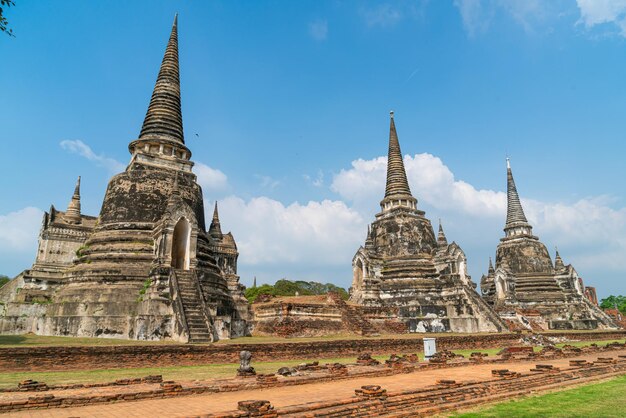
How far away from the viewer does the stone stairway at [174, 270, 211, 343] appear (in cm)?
1561

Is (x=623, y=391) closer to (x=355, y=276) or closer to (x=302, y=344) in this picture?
(x=302, y=344)

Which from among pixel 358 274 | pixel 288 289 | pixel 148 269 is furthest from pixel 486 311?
pixel 288 289

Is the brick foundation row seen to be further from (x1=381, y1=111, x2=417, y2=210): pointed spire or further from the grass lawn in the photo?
(x1=381, y1=111, x2=417, y2=210): pointed spire

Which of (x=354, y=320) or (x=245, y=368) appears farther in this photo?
(x=354, y=320)

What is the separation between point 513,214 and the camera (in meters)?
43.6

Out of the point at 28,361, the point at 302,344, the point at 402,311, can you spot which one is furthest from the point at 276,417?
the point at 402,311

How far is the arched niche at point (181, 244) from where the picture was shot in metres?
19.5

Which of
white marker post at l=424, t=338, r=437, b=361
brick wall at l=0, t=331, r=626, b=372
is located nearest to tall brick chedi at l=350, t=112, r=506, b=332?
brick wall at l=0, t=331, r=626, b=372

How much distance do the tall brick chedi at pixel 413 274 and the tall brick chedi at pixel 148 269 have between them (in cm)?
1013

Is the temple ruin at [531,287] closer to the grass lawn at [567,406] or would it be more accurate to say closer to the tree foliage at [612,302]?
the grass lawn at [567,406]

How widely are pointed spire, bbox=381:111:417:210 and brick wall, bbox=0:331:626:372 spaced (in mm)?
17995

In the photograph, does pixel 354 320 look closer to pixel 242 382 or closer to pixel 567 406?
pixel 242 382

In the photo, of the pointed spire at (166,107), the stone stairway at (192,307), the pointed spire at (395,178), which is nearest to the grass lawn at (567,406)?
the stone stairway at (192,307)

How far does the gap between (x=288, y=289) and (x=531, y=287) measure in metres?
33.8
